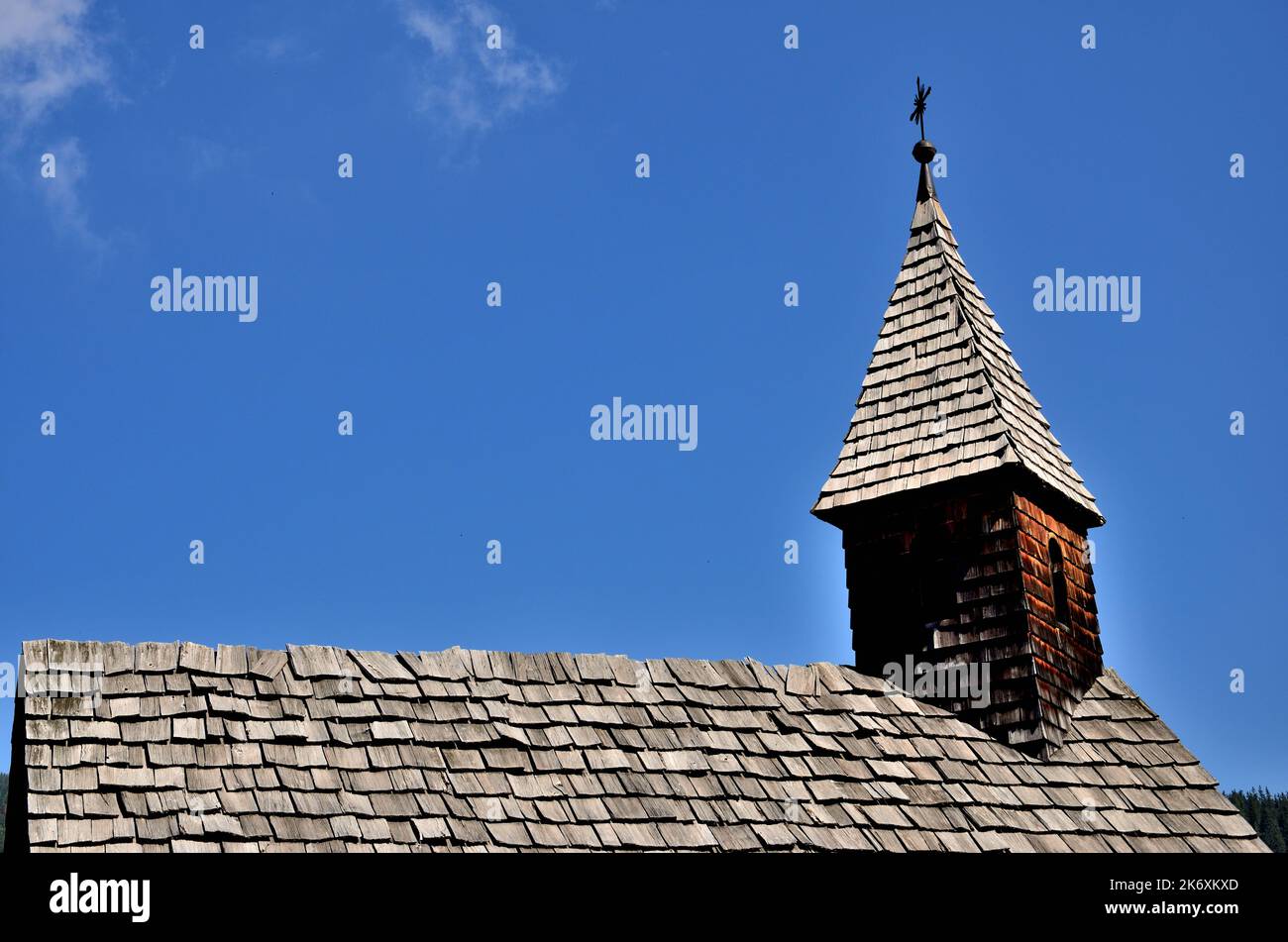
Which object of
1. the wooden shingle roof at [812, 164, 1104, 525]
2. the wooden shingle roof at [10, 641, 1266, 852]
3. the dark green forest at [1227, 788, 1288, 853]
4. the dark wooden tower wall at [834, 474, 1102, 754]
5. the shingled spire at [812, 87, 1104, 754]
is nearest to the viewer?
the wooden shingle roof at [10, 641, 1266, 852]

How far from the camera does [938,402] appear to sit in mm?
14703

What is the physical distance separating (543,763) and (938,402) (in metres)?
5.69

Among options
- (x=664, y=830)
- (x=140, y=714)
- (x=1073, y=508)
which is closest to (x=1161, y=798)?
(x=1073, y=508)

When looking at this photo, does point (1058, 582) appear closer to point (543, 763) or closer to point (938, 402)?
point (938, 402)

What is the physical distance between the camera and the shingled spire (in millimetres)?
13352

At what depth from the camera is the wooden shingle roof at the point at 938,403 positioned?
46.3 ft

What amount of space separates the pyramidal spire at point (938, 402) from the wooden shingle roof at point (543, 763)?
210cm

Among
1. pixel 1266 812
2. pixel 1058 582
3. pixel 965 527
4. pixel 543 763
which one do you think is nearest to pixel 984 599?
pixel 965 527

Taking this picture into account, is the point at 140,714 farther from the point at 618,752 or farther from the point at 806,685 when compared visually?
the point at 806,685

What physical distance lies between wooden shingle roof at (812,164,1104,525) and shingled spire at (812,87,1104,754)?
0.05 feet

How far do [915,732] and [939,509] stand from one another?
2282 millimetres

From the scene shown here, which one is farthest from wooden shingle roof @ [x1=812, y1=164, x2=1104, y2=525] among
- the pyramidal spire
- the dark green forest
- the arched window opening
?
the dark green forest

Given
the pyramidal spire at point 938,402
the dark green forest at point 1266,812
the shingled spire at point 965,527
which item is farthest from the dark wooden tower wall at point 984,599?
the dark green forest at point 1266,812

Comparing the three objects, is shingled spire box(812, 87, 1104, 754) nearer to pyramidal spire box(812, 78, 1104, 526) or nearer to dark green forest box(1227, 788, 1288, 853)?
pyramidal spire box(812, 78, 1104, 526)
